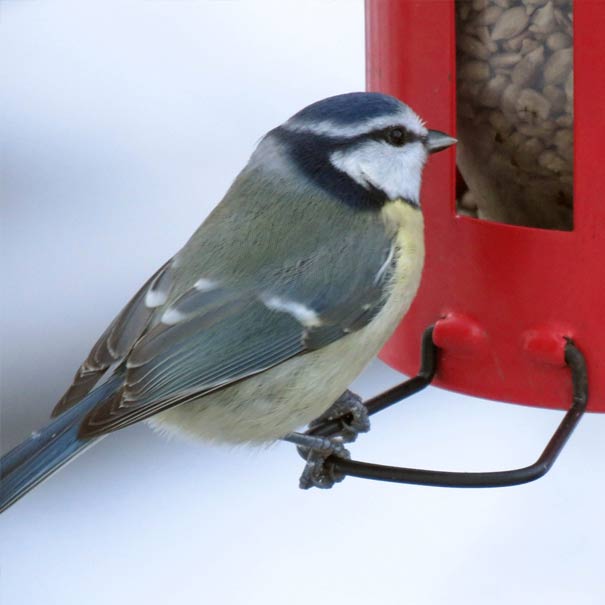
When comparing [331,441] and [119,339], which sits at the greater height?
[119,339]

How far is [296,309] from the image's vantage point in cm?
192

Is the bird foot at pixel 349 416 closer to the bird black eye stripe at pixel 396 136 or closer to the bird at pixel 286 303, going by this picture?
the bird at pixel 286 303

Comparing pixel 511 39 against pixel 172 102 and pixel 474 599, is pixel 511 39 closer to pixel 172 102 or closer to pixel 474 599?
pixel 474 599

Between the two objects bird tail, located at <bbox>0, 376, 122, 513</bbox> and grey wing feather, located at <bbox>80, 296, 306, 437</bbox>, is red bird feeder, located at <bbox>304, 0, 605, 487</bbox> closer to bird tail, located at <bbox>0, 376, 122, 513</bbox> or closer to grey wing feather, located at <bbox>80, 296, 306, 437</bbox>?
grey wing feather, located at <bbox>80, 296, 306, 437</bbox>

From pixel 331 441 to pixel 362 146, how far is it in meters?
0.40

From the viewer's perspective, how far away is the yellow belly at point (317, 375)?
192cm

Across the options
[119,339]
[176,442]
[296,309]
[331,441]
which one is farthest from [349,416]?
[176,442]

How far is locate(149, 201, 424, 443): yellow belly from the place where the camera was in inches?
75.8

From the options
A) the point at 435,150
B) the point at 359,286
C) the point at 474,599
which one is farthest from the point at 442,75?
the point at 474,599

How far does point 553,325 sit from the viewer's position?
1.93 m

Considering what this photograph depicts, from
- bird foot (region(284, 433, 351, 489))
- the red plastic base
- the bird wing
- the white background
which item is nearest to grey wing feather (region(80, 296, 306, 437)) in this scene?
the bird wing

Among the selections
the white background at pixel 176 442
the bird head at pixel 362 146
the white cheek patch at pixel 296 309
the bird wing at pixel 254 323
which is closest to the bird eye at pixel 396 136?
the bird head at pixel 362 146

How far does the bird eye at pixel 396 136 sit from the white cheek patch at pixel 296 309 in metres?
0.24

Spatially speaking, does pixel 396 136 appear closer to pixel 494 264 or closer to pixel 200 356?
pixel 494 264
